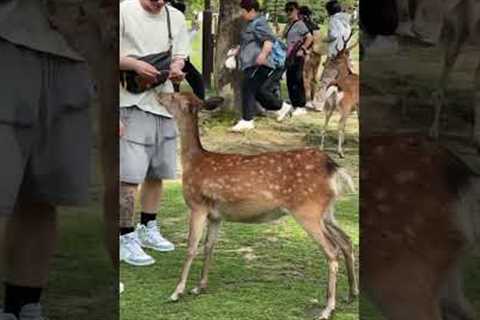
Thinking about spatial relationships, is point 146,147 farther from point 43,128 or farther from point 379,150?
point 379,150

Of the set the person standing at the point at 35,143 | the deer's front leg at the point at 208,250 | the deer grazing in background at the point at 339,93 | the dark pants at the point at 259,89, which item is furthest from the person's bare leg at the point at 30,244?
the deer grazing in background at the point at 339,93

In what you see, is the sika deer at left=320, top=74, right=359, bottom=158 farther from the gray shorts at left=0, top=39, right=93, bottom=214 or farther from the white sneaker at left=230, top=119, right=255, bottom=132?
the gray shorts at left=0, top=39, right=93, bottom=214

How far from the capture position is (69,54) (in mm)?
2967

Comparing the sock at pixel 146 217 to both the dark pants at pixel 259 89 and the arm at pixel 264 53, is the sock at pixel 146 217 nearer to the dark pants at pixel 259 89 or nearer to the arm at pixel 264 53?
the dark pants at pixel 259 89

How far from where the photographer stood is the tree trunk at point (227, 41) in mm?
3389

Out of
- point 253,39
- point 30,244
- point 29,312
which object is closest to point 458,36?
point 253,39

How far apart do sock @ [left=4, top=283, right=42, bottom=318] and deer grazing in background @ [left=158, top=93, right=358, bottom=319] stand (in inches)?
20.0

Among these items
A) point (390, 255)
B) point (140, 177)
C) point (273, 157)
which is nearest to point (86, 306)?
point (140, 177)

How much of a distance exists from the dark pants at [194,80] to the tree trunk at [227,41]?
0.06 metres

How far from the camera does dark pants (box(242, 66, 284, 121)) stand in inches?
135

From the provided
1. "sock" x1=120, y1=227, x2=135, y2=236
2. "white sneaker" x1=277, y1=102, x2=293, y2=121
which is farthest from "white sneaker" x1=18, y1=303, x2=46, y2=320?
"white sneaker" x1=277, y1=102, x2=293, y2=121

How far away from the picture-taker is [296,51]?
3.44m

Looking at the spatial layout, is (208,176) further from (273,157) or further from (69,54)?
(69,54)

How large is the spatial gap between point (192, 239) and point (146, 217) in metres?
0.20
